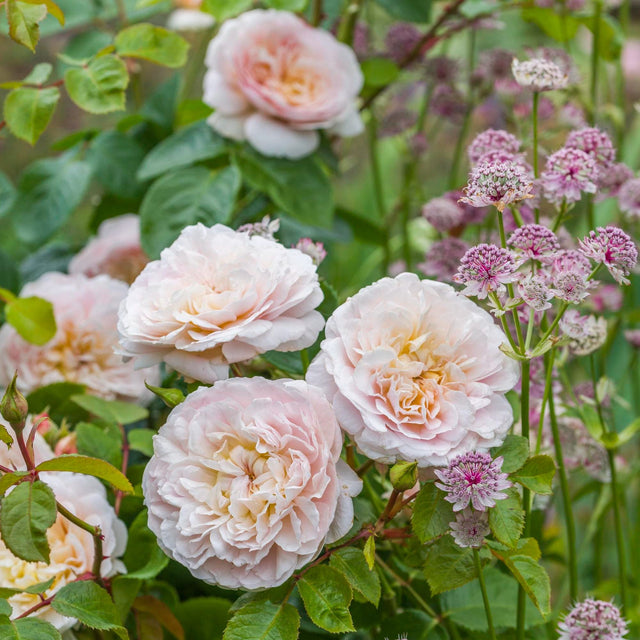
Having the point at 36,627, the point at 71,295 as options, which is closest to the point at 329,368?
the point at 36,627

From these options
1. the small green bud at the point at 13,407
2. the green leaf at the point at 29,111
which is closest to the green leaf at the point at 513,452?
the small green bud at the point at 13,407

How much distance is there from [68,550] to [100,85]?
27 centimetres

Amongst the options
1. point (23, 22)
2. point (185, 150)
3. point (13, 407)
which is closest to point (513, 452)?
point (13, 407)

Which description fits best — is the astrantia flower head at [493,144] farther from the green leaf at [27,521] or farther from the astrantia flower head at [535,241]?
the green leaf at [27,521]

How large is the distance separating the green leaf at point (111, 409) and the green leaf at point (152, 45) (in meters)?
0.22

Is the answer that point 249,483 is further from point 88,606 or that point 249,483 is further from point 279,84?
point 279,84

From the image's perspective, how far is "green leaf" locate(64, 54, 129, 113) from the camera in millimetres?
513

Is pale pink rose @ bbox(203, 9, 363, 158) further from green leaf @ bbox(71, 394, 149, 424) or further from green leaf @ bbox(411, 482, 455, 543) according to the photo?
green leaf @ bbox(411, 482, 455, 543)

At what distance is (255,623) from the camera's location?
379 mm

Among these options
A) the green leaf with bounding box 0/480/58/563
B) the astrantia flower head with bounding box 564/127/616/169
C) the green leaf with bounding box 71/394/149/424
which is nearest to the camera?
the green leaf with bounding box 0/480/58/563

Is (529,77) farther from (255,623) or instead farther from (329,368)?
(255,623)

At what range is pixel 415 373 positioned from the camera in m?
0.38

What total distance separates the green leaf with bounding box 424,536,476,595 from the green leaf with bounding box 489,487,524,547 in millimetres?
31

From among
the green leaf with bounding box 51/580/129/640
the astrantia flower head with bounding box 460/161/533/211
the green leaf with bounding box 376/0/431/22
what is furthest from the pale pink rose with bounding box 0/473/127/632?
the green leaf with bounding box 376/0/431/22
